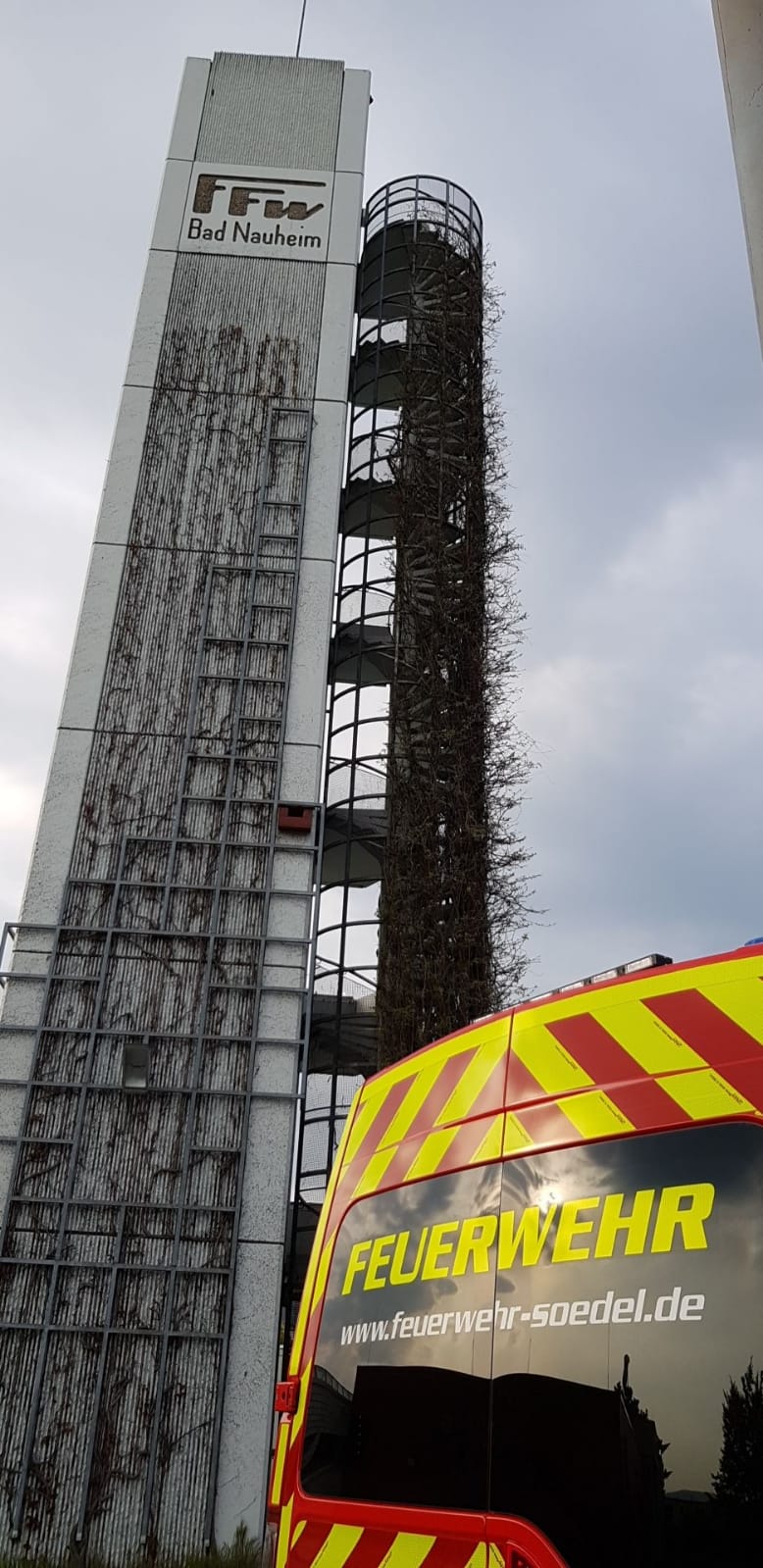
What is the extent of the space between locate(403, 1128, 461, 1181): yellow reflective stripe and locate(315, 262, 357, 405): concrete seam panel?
49.6 ft

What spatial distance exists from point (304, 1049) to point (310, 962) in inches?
50.0

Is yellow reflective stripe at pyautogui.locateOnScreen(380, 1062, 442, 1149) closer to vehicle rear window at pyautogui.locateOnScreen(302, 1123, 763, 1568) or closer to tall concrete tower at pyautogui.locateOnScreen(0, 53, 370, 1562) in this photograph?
vehicle rear window at pyautogui.locateOnScreen(302, 1123, 763, 1568)

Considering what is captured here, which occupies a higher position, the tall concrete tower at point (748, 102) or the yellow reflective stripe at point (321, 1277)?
the tall concrete tower at point (748, 102)

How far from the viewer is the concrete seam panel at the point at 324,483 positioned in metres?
16.1

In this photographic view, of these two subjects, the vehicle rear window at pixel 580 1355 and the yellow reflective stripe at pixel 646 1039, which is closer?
the vehicle rear window at pixel 580 1355

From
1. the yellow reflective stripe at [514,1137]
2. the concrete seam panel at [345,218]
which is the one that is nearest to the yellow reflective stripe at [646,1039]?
the yellow reflective stripe at [514,1137]

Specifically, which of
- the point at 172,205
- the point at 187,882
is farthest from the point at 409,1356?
the point at 172,205

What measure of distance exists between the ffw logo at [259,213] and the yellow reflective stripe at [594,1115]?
17230mm

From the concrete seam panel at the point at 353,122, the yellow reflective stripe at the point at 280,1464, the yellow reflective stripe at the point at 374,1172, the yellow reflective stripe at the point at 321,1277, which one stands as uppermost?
the concrete seam panel at the point at 353,122

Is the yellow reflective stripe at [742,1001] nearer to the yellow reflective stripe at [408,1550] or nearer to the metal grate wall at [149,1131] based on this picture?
the yellow reflective stripe at [408,1550]

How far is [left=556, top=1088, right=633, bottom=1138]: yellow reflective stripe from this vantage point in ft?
8.49

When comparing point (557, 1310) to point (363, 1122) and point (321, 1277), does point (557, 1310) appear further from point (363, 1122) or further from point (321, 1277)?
point (363, 1122)

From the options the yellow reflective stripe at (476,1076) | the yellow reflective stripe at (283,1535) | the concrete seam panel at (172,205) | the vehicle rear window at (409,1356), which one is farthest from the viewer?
the concrete seam panel at (172,205)

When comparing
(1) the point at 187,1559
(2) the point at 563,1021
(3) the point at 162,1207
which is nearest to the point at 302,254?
(3) the point at 162,1207
